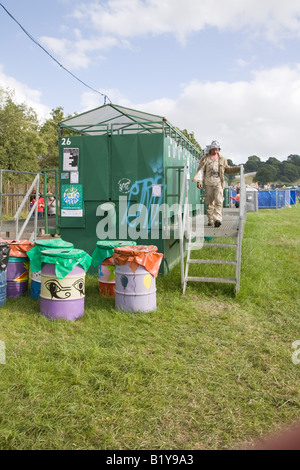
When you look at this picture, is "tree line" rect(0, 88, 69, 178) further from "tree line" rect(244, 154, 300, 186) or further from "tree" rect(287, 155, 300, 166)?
"tree" rect(287, 155, 300, 166)

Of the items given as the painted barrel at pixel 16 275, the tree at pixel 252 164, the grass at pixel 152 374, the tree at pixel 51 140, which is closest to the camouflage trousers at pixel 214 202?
the grass at pixel 152 374

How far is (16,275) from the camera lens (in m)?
6.64

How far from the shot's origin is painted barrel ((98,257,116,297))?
6.64m

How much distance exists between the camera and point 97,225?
844cm

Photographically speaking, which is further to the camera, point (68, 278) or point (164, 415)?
point (68, 278)

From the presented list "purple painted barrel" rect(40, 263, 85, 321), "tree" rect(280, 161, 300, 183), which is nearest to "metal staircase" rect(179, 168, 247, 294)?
"purple painted barrel" rect(40, 263, 85, 321)

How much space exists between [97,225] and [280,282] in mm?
3757

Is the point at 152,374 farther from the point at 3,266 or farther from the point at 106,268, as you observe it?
the point at 3,266

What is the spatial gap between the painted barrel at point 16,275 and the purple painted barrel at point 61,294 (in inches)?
50.0

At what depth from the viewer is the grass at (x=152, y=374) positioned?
10.1ft

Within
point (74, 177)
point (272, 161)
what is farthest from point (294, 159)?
point (74, 177)

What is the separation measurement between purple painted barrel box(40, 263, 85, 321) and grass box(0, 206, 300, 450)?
14 cm

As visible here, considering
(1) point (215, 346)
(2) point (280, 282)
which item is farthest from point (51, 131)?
(1) point (215, 346)
